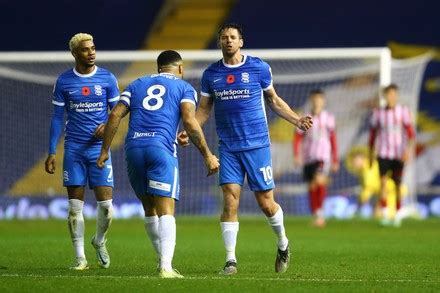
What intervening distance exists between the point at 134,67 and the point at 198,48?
5322mm

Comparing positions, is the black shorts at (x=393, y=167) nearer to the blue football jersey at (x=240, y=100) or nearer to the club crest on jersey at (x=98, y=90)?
the blue football jersey at (x=240, y=100)

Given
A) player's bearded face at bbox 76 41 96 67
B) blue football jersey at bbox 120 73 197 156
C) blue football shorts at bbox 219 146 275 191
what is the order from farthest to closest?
player's bearded face at bbox 76 41 96 67 < blue football shorts at bbox 219 146 275 191 < blue football jersey at bbox 120 73 197 156

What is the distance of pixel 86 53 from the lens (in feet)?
37.6

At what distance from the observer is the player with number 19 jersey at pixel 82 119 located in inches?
454

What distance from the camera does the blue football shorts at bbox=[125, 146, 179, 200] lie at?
32.6 feet

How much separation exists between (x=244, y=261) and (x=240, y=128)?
1731 mm

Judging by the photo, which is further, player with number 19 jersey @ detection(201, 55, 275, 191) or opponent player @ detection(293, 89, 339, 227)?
opponent player @ detection(293, 89, 339, 227)

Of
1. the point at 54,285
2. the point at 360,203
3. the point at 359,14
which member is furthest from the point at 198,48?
the point at 54,285

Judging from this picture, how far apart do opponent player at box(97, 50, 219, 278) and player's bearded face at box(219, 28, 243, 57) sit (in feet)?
2.84

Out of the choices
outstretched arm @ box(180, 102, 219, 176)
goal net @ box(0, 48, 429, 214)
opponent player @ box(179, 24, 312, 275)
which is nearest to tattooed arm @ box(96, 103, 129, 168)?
outstretched arm @ box(180, 102, 219, 176)

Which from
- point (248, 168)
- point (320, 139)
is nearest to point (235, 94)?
→ point (248, 168)

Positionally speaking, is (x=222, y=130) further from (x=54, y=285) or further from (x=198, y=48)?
(x=198, y=48)

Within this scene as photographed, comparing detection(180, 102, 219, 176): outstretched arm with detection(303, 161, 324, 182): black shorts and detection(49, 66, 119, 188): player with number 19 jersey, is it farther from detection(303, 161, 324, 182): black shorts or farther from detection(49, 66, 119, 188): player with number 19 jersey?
detection(303, 161, 324, 182): black shorts

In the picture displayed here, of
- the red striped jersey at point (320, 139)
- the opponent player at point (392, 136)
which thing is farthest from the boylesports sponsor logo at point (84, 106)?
the red striped jersey at point (320, 139)
